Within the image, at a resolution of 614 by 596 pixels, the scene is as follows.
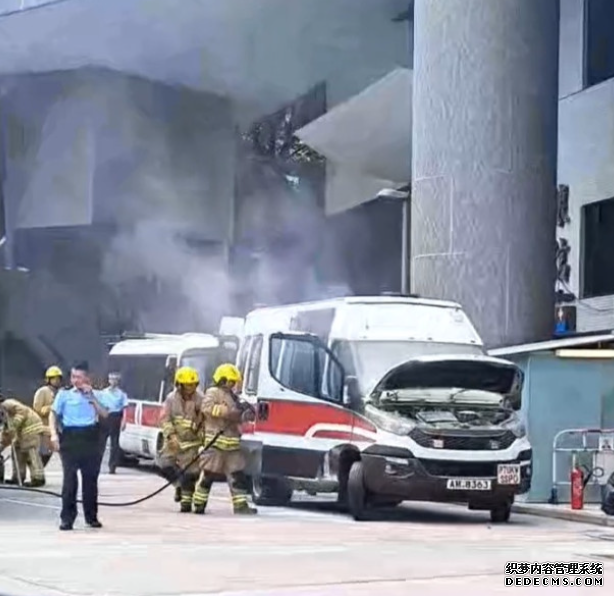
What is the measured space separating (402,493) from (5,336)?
26.2 metres

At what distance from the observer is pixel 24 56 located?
35312 mm

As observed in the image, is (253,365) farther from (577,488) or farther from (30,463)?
(577,488)

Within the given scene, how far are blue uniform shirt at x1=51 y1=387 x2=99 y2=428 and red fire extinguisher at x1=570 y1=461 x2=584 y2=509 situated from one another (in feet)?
22.0

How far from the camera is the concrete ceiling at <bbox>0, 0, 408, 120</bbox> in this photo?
32.8 meters

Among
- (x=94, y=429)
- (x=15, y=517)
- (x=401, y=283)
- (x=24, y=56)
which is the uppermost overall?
(x=24, y=56)

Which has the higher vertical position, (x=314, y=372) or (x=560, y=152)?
(x=560, y=152)

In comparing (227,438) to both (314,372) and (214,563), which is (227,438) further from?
(214,563)

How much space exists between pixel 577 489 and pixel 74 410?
6.94 meters

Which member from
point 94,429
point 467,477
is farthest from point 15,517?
point 467,477

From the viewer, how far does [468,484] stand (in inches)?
600

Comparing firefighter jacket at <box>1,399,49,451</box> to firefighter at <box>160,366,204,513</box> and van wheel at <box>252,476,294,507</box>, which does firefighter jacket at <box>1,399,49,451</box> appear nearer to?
firefighter at <box>160,366,204,513</box>

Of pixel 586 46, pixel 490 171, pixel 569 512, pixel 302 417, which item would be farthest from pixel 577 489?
pixel 586 46

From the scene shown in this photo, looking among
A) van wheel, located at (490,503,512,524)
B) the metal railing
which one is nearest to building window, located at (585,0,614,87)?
the metal railing

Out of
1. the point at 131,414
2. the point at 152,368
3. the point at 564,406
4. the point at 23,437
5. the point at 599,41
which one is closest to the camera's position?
the point at 564,406
